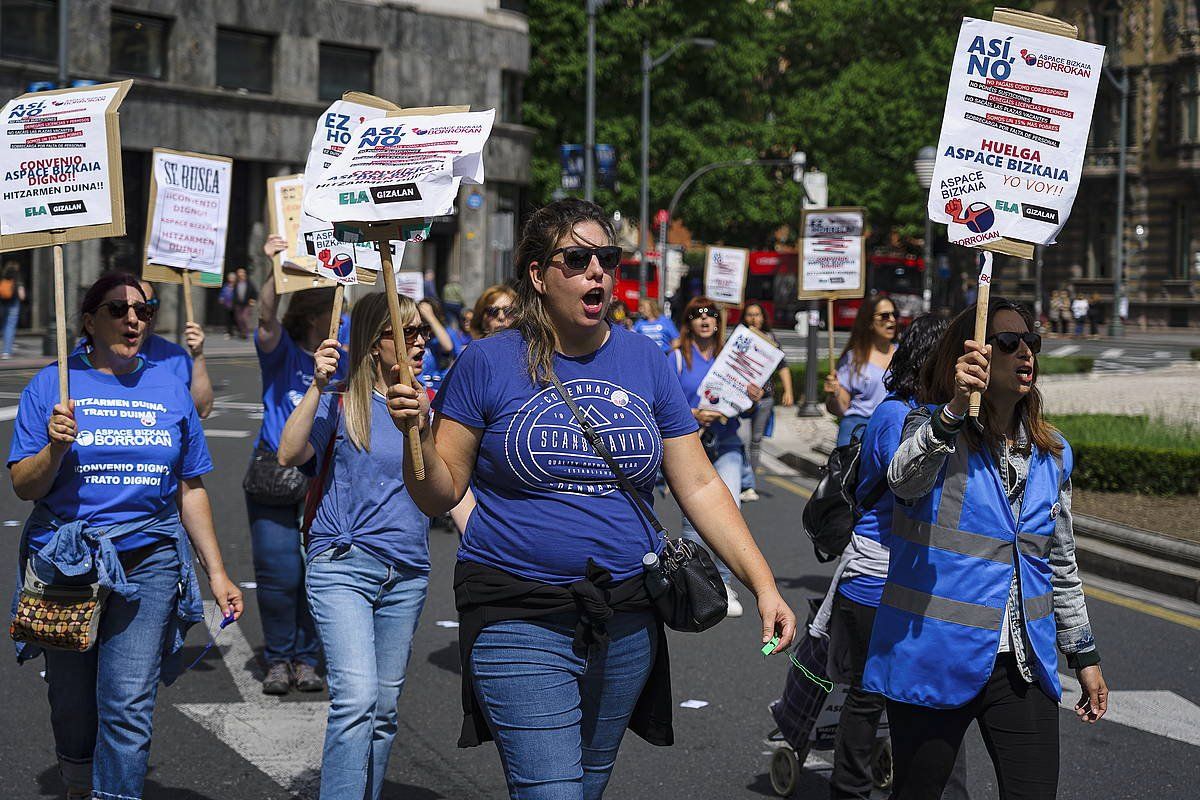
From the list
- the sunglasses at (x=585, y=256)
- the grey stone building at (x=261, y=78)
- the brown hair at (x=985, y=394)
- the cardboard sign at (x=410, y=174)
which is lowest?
the brown hair at (x=985, y=394)

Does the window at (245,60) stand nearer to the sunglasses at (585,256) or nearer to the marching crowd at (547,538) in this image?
the marching crowd at (547,538)

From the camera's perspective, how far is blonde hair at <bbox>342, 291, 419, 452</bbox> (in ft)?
16.3

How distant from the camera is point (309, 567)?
486 cm

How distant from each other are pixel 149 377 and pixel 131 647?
803 mm

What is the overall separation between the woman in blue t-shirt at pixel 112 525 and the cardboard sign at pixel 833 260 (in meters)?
6.59

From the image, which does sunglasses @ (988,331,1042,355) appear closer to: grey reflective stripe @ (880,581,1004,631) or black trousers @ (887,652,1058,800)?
grey reflective stripe @ (880,581,1004,631)

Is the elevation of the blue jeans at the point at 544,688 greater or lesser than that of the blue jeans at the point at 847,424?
lesser

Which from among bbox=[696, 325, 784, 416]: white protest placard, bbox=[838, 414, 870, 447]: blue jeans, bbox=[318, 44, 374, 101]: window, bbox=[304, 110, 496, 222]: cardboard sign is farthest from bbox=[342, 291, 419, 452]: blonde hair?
bbox=[318, 44, 374, 101]: window

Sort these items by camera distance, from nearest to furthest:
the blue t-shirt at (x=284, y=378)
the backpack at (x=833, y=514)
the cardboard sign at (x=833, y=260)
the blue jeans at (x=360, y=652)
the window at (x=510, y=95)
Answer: the blue jeans at (x=360, y=652) → the backpack at (x=833, y=514) → the blue t-shirt at (x=284, y=378) → the cardboard sign at (x=833, y=260) → the window at (x=510, y=95)

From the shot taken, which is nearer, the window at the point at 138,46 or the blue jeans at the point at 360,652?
the blue jeans at the point at 360,652

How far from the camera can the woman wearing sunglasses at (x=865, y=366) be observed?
335 inches

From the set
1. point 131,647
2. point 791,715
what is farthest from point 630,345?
point 791,715

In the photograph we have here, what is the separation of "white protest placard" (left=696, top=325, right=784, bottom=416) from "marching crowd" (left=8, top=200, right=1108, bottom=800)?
4257mm

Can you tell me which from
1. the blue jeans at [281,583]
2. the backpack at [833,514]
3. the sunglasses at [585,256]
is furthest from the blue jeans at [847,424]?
the sunglasses at [585,256]
